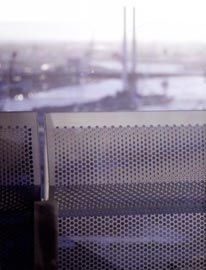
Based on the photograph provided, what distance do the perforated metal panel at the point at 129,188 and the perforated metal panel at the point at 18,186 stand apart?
1.0 inches

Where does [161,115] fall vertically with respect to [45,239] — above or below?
above

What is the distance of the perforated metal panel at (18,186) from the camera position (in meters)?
0.57

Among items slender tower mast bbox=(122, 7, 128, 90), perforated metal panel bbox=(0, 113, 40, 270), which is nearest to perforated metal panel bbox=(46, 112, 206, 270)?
perforated metal panel bbox=(0, 113, 40, 270)

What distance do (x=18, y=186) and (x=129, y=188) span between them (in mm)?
151

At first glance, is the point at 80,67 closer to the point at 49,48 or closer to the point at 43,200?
the point at 49,48

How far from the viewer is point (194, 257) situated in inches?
23.8

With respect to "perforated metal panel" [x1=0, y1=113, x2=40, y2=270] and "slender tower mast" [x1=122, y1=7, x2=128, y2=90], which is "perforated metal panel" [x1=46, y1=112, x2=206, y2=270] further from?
"slender tower mast" [x1=122, y1=7, x2=128, y2=90]

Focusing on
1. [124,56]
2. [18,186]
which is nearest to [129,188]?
[18,186]

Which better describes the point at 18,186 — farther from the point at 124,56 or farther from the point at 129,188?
the point at 124,56

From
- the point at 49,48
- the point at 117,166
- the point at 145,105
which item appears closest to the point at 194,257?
the point at 117,166

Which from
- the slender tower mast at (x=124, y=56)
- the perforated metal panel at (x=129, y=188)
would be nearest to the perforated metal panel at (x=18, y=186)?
the perforated metal panel at (x=129, y=188)

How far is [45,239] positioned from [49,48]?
86.7 inches

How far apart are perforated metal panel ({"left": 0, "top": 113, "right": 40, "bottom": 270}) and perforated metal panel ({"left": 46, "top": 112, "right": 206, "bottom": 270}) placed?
26mm

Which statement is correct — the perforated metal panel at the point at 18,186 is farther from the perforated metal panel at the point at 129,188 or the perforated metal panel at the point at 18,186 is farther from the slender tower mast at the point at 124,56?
the slender tower mast at the point at 124,56
